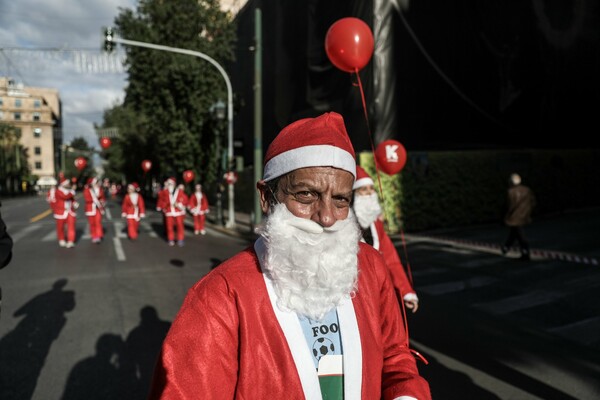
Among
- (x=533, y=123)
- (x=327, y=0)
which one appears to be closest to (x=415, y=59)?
(x=327, y=0)

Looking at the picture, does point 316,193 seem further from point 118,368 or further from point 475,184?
point 475,184

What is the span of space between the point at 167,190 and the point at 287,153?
12.3 m

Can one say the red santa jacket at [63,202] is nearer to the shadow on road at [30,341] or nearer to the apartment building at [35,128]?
the shadow on road at [30,341]

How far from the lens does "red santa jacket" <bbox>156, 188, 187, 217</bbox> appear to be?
1278 centimetres

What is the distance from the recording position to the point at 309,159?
1552 mm

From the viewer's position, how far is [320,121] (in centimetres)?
162

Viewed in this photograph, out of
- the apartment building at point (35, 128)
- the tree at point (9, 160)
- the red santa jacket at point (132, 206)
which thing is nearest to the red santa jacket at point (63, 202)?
the red santa jacket at point (132, 206)

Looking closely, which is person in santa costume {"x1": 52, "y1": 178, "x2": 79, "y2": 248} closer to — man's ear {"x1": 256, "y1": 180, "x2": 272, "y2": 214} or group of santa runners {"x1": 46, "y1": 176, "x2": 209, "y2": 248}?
group of santa runners {"x1": 46, "y1": 176, "x2": 209, "y2": 248}

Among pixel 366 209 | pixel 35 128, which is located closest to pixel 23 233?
pixel 366 209

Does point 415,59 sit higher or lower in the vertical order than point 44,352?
higher

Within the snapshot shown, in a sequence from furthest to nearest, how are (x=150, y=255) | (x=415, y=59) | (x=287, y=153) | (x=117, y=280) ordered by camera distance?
(x=415, y=59)
(x=150, y=255)
(x=117, y=280)
(x=287, y=153)

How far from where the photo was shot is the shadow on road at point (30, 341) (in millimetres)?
3866

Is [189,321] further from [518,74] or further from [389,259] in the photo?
[518,74]

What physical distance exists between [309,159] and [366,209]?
2.70 m
